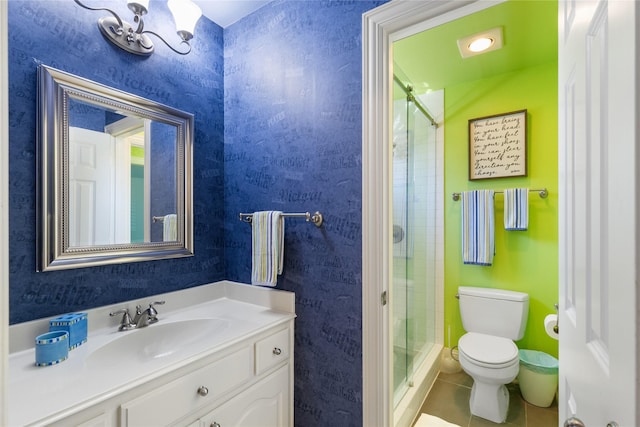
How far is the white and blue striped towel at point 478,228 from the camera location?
6.98 feet

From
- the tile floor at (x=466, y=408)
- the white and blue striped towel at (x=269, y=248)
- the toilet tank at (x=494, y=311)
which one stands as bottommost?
the tile floor at (x=466, y=408)

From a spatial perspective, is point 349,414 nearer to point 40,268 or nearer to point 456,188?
point 40,268

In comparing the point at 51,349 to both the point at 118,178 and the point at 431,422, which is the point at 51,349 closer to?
the point at 118,178

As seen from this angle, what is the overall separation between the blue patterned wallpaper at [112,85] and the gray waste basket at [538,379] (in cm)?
206

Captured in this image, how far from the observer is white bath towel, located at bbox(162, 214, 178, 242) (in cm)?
143

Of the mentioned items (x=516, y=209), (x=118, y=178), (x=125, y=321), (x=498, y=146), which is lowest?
(x=125, y=321)

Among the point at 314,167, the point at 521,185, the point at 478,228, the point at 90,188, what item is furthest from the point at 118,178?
the point at 521,185

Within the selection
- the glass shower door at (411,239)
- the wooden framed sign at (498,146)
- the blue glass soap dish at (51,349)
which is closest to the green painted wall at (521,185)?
the wooden framed sign at (498,146)

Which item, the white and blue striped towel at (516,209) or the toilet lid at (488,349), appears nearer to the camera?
the toilet lid at (488,349)

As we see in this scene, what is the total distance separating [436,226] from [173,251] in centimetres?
202

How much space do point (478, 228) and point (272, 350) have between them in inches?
68.5

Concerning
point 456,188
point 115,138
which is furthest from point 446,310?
point 115,138

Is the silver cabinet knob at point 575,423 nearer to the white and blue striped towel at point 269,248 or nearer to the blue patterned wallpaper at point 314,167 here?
the blue patterned wallpaper at point 314,167

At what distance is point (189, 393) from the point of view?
0.96m
